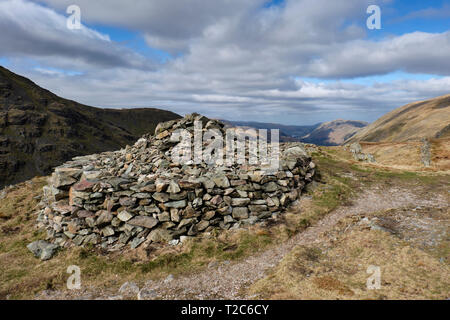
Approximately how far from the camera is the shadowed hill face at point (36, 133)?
125312 mm

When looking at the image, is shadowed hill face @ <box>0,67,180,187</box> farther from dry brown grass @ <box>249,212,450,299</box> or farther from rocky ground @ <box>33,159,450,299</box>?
dry brown grass @ <box>249,212,450,299</box>

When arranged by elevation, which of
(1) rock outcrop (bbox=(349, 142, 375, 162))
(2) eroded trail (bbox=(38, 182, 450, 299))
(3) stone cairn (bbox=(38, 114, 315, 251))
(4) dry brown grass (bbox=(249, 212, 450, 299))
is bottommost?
(2) eroded trail (bbox=(38, 182, 450, 299))

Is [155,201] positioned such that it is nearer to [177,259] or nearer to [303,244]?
[177,259]

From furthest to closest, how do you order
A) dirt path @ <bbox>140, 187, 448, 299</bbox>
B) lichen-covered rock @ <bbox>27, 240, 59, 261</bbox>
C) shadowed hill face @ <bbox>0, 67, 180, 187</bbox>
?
shadowed hill face @ <bbox>0, 67, 180, 187</bbox> < lichen-covered rock @ <bbox>27, 240, 59, 261</bbox> < dirt path @ <bbox>140, 187, 448, 299</bbox>

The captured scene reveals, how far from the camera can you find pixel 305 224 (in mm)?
16641

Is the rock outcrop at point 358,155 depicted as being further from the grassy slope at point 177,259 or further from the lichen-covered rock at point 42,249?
the lichen-covered rock at point 42,249

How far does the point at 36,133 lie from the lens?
146250 millimetres

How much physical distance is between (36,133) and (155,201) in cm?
17474

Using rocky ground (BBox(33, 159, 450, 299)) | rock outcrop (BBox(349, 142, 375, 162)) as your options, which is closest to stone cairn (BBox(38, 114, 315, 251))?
rocky ground (BBox(33, 159, 450, 299))

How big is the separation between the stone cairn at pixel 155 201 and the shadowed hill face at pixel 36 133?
437 feet

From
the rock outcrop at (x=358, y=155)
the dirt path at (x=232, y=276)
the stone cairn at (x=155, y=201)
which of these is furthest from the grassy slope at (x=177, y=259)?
the rock outcrop at (x=358, y=155)

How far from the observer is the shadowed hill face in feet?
411

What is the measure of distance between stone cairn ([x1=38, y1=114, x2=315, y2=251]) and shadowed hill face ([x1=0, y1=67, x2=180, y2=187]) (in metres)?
133
